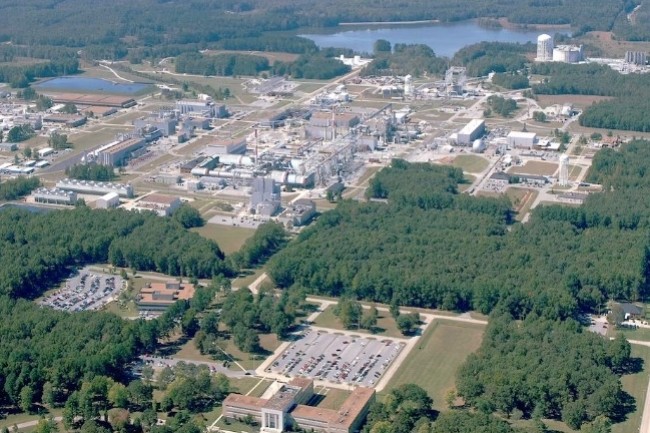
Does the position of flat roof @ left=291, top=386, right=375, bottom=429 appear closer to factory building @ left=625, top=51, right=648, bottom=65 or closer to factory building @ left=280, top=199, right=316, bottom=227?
factory building @ left=280, top=199, right=316, bottom=227

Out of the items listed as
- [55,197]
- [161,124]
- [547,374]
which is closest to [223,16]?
[161,124]

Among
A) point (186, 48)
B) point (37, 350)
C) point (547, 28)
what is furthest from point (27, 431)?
point (547, 28)

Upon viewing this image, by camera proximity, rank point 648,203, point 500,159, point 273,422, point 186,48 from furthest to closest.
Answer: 1. point 186,48
2. point 500,159
3. point 648,203
4. point 273,422

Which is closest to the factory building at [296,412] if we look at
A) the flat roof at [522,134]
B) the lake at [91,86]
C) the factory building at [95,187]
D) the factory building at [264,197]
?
the factory building at [264,197]

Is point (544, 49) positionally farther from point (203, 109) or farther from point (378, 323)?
point (378, 323)

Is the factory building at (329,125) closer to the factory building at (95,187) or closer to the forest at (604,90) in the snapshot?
the factory building at (95,187)

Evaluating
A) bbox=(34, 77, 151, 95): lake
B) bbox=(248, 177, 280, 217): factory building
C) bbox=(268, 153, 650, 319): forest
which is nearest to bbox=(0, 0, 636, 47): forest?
bbox=(34, 77, 151, 95): lake

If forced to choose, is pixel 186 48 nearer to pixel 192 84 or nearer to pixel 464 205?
pixel 192 84
